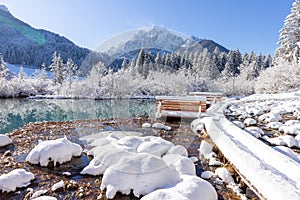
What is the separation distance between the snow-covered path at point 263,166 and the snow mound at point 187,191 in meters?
0.65

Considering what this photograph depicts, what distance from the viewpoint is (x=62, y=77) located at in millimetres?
38938

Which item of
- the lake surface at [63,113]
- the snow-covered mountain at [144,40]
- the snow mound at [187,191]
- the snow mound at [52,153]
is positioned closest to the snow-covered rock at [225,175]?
the snow mound at [187,191]

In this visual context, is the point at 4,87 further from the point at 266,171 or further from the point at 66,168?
the point at 266,171

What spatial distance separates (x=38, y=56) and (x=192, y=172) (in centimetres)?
8343

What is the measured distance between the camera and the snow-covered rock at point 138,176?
2.78 m

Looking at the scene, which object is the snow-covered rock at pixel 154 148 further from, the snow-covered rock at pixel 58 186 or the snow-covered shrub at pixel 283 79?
the snow-covered shrub at pixel 283 79

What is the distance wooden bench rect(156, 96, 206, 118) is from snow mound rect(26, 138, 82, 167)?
16.7 ft

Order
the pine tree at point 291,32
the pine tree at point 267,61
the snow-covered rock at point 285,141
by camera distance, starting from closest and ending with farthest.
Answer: the snow-covered rock at point 285,141, the pine tree at point 291,32, the pine tree at point 267,61

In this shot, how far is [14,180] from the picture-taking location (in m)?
3.17

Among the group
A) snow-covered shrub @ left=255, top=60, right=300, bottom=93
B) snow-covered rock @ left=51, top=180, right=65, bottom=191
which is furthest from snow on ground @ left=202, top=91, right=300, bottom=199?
snow-covered shrub @ left=255, top=60, right=300, bottom=93

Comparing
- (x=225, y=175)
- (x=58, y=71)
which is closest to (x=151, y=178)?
(x=225, y=175)

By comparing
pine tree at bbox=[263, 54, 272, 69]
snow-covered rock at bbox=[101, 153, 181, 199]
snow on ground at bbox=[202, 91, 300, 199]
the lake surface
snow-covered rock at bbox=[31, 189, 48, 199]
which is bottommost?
the lake surface

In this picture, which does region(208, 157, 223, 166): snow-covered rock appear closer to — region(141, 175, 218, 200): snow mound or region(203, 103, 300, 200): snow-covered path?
region(203, 103, 300, 200): snow-covered path

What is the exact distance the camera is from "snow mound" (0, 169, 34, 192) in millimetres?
3049
